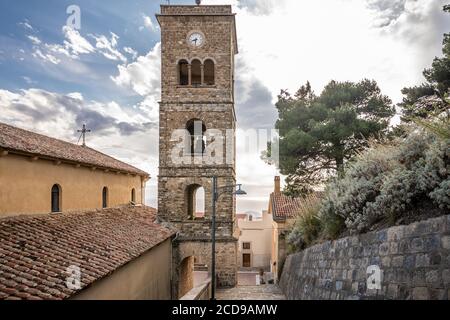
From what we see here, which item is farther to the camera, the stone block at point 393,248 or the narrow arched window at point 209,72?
the narrow arched window at point 209,72

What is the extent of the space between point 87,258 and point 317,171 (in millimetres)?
14040

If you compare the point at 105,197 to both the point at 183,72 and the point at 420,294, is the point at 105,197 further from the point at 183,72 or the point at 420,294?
the point at 420,294

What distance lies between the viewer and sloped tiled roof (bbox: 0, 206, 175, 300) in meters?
6.64

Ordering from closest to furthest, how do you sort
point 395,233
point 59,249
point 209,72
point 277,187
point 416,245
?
1. point 416,245
2. point 395,233
3. point 59,249
4. point 209,72
5. point 277,187

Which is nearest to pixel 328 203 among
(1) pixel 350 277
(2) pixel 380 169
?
(2) pixel 380 169

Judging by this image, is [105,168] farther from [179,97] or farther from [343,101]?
[343,101]

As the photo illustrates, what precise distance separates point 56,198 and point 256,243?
30.2 metres

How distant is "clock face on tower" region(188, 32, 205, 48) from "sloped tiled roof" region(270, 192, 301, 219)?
43.8ft

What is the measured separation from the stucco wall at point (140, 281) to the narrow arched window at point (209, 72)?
9.75 metres

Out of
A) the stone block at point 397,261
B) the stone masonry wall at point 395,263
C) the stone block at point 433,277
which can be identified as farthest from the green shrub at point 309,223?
the stone block at point 433,277

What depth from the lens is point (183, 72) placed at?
20.3 m

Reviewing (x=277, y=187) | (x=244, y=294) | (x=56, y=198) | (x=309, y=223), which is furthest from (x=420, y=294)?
(x=277, y=187)

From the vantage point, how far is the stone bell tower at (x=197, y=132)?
1789 centimetres

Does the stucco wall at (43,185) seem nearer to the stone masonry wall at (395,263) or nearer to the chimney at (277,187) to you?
the stone masonry wall at (395,263)
